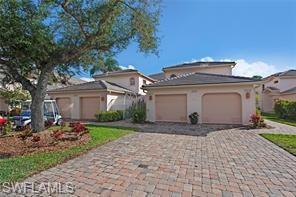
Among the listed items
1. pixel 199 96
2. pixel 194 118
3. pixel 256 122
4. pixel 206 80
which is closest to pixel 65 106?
pixel 194 118

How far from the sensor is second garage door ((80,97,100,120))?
20484 mm

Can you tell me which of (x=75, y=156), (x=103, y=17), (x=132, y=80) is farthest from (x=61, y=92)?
(x=75, y=156)

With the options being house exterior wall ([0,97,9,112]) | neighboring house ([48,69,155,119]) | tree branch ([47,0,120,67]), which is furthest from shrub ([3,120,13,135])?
house exterior wall ([0,97,9,112])

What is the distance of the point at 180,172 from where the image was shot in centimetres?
527

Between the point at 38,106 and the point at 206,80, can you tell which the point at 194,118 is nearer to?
the point at 206,80

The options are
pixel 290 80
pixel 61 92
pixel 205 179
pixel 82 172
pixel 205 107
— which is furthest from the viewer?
pixel 290 80

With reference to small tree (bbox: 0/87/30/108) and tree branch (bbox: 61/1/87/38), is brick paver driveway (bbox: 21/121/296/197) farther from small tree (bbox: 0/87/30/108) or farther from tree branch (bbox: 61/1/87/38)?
small tree (bbox: 0/87/30/108)

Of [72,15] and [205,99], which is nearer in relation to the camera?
[72,15]

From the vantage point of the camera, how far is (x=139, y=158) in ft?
21.4

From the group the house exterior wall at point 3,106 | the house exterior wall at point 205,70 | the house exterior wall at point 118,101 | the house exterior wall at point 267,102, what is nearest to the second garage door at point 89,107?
the house exterior wall at point 118,101

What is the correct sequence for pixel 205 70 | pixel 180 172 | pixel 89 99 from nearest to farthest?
1. pixel 180 172
2. pixel 89 99
3. pixel 205 70

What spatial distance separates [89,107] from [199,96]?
11.2 m

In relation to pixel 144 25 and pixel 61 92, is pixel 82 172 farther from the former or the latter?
pixel 61 92

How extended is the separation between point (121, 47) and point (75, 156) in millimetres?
7252
